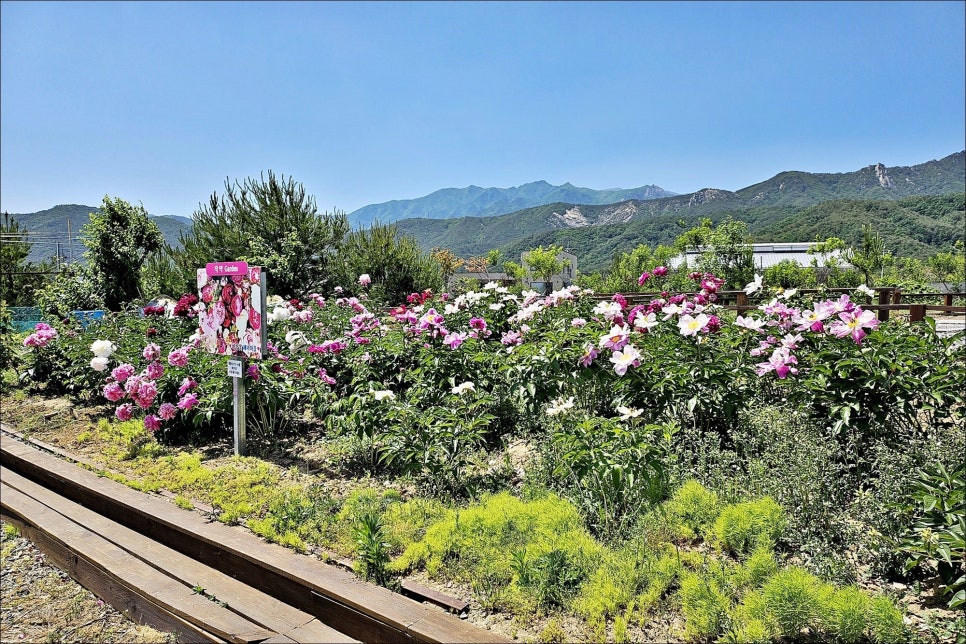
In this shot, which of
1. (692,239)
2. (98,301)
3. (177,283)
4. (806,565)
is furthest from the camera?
(692,239)

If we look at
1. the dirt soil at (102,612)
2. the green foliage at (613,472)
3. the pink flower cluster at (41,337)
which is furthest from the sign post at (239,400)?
the pink flower cluster at (41,337)

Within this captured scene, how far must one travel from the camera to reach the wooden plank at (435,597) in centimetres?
212

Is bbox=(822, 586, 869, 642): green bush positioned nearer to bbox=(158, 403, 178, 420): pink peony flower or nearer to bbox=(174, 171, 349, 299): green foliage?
bbox=(158, 403, 178, 420): pink peony flower

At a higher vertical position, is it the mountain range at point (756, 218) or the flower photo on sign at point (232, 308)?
the mountain range at point (756, 218)

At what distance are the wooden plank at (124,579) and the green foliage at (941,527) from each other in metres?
2.54

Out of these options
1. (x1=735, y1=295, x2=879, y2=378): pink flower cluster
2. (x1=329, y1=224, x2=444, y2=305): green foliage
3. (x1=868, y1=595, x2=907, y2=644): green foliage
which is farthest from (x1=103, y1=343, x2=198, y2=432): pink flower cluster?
(x1=329, y1=224, x2=444, y2=305): green foliage

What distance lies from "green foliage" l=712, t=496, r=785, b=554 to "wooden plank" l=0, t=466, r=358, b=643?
5.26 feet

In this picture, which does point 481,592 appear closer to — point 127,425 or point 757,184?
point 127,425

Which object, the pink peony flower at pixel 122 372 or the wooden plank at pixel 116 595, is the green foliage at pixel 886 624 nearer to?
the wooden plank at pixel 116 595

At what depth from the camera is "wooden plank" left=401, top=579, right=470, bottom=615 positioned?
212 centimetres

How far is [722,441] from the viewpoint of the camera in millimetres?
3445

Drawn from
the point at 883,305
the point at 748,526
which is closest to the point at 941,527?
the point at 748,526

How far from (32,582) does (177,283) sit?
506 inches

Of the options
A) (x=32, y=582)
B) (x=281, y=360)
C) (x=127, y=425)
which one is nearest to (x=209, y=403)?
(x=281, y=360)
